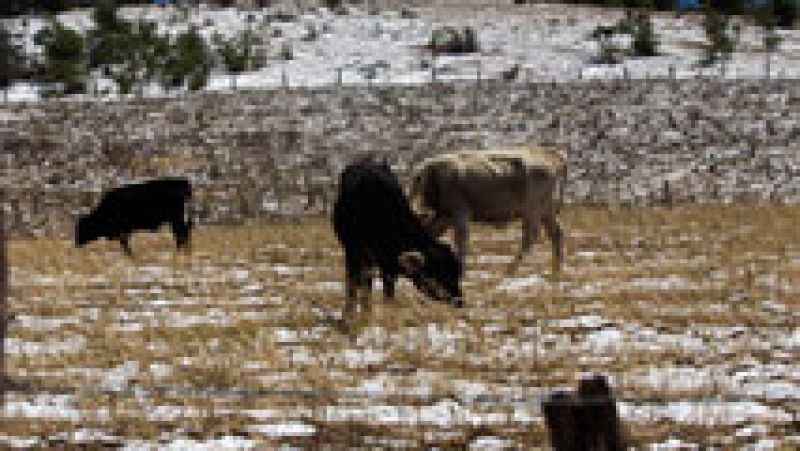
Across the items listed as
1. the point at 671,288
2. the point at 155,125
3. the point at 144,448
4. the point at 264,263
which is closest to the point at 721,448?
the point at 144,448

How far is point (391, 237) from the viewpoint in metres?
11.6

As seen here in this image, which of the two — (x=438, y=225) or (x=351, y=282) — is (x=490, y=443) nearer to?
(x=351, y=282)

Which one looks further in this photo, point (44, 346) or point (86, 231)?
point (86, 231)

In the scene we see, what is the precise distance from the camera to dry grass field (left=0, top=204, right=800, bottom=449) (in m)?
8.12

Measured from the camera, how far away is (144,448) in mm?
7773

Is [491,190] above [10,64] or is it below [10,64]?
above

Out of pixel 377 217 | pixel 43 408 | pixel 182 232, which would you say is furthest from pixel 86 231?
pixel 43 408

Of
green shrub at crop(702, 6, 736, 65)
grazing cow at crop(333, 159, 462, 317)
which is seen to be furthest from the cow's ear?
green shrub at crop(702, 6, 736, 65)

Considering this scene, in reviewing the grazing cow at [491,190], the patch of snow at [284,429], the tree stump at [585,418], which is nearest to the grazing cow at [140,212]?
the grazing cow at [491,190]

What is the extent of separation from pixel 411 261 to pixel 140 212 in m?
9.88

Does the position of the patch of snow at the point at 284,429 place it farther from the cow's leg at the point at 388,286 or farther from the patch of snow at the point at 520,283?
the patch of snow at the point at 520,283

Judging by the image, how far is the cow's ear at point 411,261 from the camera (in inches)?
455

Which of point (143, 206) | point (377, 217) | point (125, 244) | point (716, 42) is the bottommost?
point (125, 244)

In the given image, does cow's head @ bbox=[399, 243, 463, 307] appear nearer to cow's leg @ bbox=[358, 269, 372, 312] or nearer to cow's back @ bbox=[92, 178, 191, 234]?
cow's leg @ bbox=[358, 269, 372, 312]
